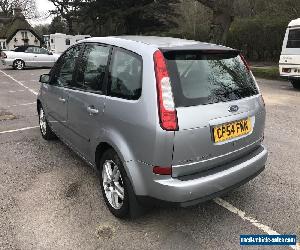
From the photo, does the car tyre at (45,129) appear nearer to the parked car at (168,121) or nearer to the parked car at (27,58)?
the parked car at (168,121)

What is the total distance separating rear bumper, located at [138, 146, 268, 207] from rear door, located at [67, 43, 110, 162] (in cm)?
100

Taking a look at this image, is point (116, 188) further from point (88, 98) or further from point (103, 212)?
point (88, 98)

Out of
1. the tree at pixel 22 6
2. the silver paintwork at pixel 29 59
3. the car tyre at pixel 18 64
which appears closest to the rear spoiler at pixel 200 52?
the silver paintwork at pixel 29 59

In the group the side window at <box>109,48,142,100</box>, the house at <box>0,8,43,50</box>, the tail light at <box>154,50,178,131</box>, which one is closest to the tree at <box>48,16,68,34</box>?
the house at <box>0,8,43,50</box>

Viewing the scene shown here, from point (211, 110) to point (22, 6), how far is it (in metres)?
67.3

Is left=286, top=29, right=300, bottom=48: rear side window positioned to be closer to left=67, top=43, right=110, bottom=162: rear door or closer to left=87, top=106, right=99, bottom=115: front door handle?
left=67, top=43, right=110, bottom=162: rear door

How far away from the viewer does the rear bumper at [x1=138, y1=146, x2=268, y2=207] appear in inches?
115

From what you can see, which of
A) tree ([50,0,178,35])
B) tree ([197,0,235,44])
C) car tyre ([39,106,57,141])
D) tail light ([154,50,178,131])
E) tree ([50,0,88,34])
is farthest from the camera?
tree ([50,0,88,34])

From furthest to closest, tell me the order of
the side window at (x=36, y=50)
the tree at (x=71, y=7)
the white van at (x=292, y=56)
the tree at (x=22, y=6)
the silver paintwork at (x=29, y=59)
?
1. the tree at (x=22, y=6)
2. the tree at (x=71, y=7)
3. the side window at (x=36, y=50)
4. the silver paintwork at (x=29, y=59)
5. the white van at (x=292, y=56)

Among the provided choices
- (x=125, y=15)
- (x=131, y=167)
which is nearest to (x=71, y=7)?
(x=125, y=15)

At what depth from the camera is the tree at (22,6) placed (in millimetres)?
62344

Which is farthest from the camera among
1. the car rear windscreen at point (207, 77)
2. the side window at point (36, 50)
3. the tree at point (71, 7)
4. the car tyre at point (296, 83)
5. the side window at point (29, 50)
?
the tree at point (71, 7)

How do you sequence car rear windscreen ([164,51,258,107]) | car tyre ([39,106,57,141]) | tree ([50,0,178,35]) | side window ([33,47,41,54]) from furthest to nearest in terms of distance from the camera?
tree ([50,0,178,35]) < side window ([33,47,41,54]) < car tyre ([39,106,57,141]) < car rear windscreen ([164,51,258,107])

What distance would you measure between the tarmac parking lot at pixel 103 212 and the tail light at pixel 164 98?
43.3 inches
